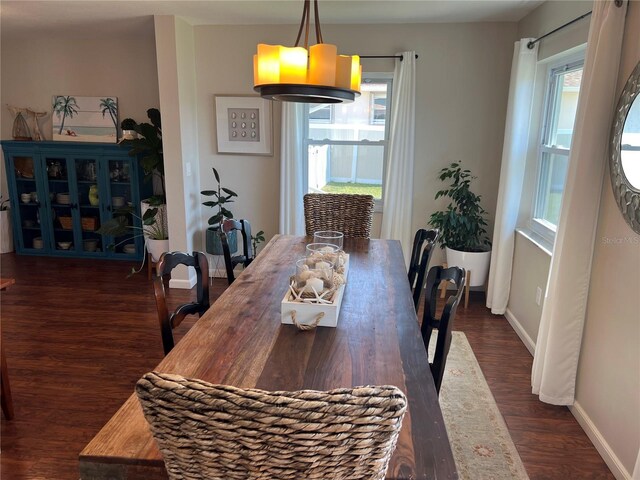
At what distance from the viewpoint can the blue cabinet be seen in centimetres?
503

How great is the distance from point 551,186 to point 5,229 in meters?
5.84

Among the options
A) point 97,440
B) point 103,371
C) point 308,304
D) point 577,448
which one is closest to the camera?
point 97,440

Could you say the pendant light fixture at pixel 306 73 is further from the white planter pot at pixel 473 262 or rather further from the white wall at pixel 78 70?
the white wall at pixel 78 70

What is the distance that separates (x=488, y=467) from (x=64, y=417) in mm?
2169

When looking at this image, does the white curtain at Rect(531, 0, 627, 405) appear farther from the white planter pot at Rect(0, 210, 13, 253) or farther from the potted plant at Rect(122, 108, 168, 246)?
the white planter pot at Rect(0, 210, 13, 253)

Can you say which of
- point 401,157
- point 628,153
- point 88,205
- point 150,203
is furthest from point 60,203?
point 628,153

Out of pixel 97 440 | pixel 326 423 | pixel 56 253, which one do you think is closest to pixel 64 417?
pixel 97 440

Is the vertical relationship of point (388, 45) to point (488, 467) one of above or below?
above

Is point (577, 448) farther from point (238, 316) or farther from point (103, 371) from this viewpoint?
point (103, 371)

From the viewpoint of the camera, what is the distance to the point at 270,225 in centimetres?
464

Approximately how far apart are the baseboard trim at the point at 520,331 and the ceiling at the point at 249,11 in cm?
238

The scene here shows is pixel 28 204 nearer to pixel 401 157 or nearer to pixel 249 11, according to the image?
pixel 249 11

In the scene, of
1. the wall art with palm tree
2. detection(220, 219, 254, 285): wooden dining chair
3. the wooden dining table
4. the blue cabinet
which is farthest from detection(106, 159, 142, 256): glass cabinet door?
the wooden dining table

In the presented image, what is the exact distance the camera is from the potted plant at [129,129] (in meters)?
4.88
